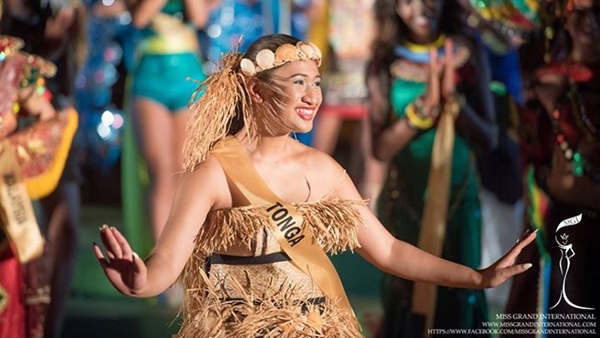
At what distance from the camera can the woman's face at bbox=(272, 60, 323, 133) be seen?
8.77ft

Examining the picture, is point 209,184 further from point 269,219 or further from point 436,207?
point 436,207

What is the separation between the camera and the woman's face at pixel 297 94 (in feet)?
8.77

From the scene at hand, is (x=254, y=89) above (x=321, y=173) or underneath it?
above

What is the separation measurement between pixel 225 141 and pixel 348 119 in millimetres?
1752

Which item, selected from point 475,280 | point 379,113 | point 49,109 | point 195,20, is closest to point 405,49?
point 379,113

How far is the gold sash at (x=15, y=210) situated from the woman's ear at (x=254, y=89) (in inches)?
79.9

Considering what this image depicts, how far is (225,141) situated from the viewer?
2715 mm

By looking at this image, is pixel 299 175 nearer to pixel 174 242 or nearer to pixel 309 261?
pixel 309 261

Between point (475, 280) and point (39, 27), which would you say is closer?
point (475, 280)

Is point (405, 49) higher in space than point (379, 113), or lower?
higher

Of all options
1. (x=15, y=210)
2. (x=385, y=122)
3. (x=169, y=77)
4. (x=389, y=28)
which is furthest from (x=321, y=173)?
(x=15, y=210)

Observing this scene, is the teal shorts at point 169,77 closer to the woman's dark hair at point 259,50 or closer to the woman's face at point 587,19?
the woman's face at point 587,19

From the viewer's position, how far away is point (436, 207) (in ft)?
14.2

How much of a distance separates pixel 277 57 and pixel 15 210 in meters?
2.13
